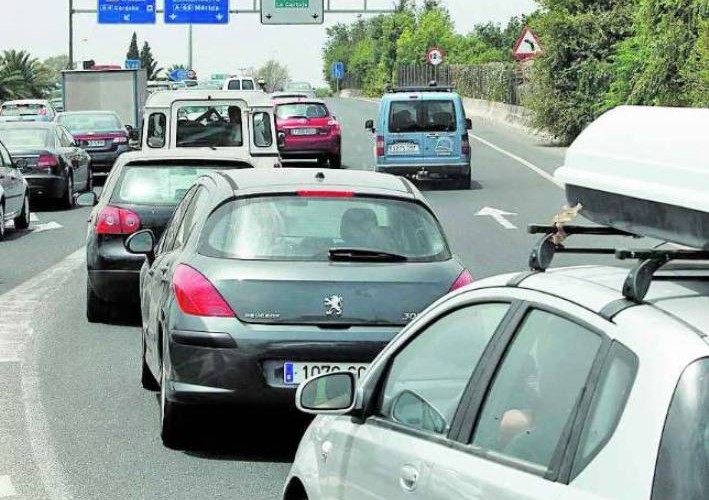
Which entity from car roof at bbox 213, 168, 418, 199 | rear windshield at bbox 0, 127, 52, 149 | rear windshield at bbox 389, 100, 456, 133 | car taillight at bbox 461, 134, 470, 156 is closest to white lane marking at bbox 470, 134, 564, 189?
car taillight at bbox 461, 134, 470, 156

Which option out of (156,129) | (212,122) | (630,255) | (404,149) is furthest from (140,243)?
(404,149)

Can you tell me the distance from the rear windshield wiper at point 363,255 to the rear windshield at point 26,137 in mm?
22119

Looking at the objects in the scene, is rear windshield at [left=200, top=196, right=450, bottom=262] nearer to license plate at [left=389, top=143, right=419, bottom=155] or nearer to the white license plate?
the white license plate

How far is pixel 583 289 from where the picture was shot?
155 inches

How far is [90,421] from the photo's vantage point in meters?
9.95

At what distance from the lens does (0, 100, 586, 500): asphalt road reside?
8.33m

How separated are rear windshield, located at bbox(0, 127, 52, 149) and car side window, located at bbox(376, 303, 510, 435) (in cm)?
2625

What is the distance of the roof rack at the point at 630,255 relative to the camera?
3.68 m

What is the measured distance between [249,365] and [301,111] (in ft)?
116

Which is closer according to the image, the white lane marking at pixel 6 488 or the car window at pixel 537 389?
the car window at pixel 537 389

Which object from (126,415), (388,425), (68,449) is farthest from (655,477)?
(126,415)

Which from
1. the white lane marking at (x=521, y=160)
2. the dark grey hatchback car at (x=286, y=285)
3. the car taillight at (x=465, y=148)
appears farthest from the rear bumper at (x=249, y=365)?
the white lane marking at (x=521, y=160)

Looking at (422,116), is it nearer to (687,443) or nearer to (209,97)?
(209,97)

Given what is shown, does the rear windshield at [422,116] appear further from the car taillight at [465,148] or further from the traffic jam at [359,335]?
the traffic jam at [359,335]
